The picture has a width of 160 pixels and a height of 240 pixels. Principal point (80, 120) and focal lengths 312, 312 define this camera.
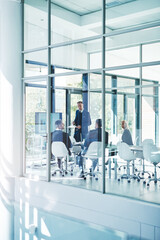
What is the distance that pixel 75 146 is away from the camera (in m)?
6.54

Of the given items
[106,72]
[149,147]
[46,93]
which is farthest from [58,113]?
[149,147]

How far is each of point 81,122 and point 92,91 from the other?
69 centimetres

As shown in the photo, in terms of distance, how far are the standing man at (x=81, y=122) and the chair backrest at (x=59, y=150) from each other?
472mm

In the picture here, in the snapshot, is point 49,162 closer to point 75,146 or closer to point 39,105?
point 75,146

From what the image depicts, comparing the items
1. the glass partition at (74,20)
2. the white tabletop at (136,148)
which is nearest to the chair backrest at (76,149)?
the white tabletop at (136,148)

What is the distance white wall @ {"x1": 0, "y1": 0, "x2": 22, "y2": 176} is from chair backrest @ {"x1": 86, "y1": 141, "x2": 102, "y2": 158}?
1929 mm

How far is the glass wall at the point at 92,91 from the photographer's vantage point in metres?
5.61

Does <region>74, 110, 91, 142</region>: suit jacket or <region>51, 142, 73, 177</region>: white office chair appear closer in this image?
<region>74, 110, 91, 142</region>: suit jacket

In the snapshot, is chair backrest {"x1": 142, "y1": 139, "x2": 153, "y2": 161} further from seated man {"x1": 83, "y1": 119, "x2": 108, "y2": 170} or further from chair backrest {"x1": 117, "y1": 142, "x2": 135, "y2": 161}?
seated man {"x1": 83, "y1": 119, "x2": 108, "y2": 170}

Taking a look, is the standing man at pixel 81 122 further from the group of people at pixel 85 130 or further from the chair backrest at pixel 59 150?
the chair backrest at pixel 59 150

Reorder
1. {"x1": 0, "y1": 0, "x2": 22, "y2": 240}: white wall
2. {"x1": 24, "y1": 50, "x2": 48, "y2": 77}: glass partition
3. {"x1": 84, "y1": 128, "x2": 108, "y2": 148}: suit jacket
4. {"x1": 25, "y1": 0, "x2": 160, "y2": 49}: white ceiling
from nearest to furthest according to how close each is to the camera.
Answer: {"x1": 25, "y1": 0, "x2": 160, "y2": 49}: white ceiling < {"x1": 84, "y1": 128, "x2": 108, "y2": 148}: suit jacket < {"x1": 24, "y1": 50, "x2": 48, "y2": 77}: glass partition < {"x1": 0, "y1": 0, "x2": 22, "y2": 240}: white wall

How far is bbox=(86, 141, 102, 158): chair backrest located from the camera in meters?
5.89

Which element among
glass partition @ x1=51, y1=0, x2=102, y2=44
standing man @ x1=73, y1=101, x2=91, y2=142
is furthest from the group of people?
glass partition @ x1=51, y1=0, x2=102, y2=44

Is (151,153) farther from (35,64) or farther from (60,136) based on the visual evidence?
(35,64)
